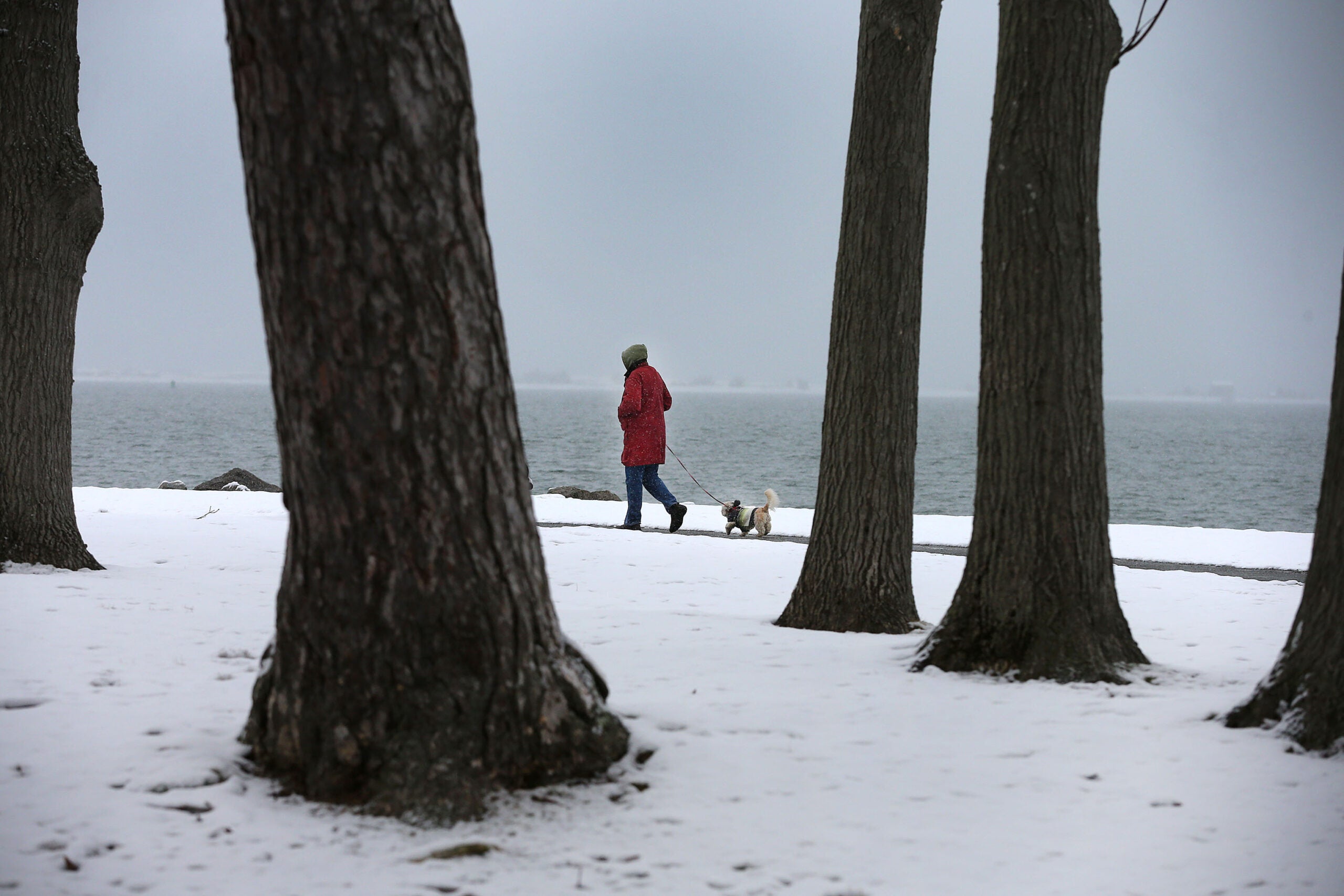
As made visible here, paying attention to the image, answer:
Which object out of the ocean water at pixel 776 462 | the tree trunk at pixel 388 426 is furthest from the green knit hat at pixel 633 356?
the ocean water at pixel 776 462

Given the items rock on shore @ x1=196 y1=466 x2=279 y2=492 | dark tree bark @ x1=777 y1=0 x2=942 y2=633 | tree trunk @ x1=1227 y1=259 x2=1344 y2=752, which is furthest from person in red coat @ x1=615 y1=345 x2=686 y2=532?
tree trunk @ x1=1227 y1=259 x2=1344 y2=752

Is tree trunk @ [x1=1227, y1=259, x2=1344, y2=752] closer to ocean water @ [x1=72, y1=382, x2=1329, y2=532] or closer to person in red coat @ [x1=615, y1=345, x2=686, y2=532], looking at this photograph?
person in red coat @ [x1=615, y1=345, x2=686, y2=532]

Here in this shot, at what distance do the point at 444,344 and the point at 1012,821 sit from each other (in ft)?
7.46

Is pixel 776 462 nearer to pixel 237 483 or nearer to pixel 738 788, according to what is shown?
pixel 237 483

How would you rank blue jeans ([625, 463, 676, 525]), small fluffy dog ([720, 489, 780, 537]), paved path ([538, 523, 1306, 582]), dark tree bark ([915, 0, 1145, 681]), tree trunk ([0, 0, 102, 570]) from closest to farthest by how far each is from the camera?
dark tree bark ([915, 0, 1145, 681]), tree trunk ([0, 0, 102, 570]), paved path ([538, 523, 1306, 582]), small fluffy dog ([720, 489, 780, 537]), blue jeans ([625, 463, 676, 525])

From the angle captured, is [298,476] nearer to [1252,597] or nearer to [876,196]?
[876,196]

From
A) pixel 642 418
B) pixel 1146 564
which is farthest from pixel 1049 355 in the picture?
pixel 642 418

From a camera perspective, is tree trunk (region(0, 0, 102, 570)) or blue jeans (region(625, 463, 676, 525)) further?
blue jeans (region(625, 463, 676, 525))

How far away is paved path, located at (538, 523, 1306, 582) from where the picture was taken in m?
9.46

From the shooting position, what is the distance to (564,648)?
3.56m

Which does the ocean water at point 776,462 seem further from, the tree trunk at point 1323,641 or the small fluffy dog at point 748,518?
the tree trunk at point 1323,641

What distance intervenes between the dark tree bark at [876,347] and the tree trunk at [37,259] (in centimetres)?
510

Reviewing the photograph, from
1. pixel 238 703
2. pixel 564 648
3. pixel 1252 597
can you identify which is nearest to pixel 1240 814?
pixel 564 648

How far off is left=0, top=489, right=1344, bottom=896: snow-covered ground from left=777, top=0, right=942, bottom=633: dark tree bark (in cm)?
53
